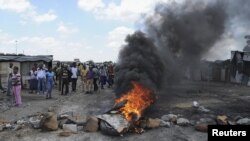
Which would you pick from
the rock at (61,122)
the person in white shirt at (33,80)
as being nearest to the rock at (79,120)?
the rock at (61,122)

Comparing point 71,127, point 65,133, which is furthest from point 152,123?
point 65,133

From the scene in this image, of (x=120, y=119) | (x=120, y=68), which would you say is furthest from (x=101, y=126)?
(x=120, y=68)

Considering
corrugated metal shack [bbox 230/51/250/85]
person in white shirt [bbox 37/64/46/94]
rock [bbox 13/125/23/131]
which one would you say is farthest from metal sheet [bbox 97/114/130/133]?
corrugated metal shack [bbox 230/51/250/85]

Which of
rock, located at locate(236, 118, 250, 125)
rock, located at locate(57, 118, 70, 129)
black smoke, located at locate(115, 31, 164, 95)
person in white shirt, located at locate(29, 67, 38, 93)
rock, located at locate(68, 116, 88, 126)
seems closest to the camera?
rock, located at locate(57, 118, 70, 129)

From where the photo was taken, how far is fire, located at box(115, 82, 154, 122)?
11.8 metres

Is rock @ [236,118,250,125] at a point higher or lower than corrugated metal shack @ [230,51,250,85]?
lower

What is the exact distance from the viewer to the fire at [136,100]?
38.6ft

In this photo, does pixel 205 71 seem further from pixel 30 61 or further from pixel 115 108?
pixel 115 108

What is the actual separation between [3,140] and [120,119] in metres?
3.58

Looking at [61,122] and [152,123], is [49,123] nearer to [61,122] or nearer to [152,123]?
[61,122]

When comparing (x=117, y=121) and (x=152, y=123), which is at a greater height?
(x=117, y=121)

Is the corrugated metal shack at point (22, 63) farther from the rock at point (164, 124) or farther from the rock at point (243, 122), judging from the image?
the rock at point (243, 122)

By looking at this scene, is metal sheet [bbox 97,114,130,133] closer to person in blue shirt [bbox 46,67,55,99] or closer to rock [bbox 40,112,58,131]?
rock [bbox 40,112,58,131]

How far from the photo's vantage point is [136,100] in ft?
43.9
